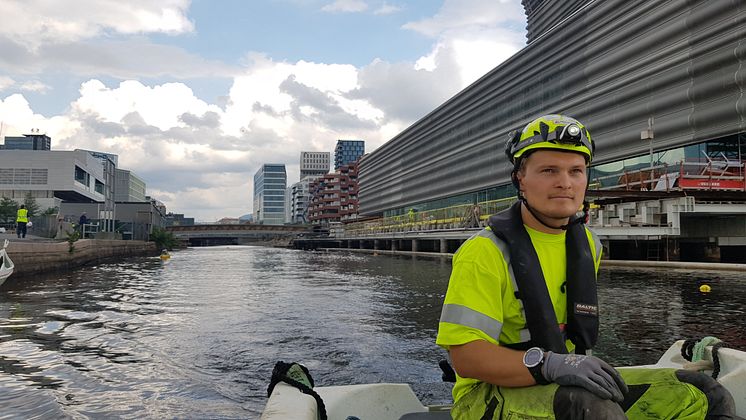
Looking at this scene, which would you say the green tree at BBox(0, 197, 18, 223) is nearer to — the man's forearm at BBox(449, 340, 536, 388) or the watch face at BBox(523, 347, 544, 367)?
the man's forearm at BBox(449, 340, 536, 388)

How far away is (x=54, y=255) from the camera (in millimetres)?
25047

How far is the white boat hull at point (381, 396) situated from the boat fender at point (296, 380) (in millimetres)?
31

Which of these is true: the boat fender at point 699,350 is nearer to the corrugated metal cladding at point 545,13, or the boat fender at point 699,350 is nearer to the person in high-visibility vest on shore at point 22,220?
the person in high-visibility vest on shore at point 22,220

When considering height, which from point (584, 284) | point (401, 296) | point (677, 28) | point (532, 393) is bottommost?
point (401, 296)

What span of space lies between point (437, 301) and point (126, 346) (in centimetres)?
865

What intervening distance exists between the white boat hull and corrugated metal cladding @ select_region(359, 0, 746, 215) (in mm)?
41420

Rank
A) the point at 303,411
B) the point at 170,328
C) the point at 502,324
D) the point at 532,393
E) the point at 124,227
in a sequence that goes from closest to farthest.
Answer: the point at 532,393
the point at 502,324
the point at 303,411
the point at 170,328
the point at 124,227

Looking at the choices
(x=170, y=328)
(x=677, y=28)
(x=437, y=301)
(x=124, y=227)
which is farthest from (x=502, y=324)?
(x=124, y=227)

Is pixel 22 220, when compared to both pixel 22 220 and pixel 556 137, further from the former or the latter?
pixel 556 137

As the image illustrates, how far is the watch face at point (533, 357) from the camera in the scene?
6.24 feet

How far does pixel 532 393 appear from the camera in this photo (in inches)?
75.7

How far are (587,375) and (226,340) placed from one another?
8.07 meters

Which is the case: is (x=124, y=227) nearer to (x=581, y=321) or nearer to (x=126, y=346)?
(x=126, y=346)

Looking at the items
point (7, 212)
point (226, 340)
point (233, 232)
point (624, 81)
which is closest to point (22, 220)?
point (226, 340)
